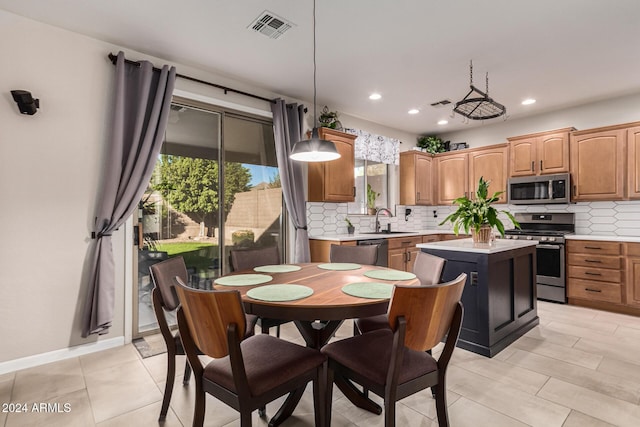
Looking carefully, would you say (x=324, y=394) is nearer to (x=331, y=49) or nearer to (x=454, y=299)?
(x=454, y=299)

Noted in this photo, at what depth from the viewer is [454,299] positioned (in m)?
1.42

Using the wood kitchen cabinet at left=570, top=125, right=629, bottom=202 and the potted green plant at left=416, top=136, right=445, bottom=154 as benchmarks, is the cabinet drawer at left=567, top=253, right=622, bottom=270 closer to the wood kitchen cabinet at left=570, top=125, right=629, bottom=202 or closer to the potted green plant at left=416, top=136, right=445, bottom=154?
the wood kitchen cabinet at left=570, top=125, right=629, bottom=202

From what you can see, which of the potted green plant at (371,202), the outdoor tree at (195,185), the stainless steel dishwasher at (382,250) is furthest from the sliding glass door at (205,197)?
the potted green plant at (371,202)

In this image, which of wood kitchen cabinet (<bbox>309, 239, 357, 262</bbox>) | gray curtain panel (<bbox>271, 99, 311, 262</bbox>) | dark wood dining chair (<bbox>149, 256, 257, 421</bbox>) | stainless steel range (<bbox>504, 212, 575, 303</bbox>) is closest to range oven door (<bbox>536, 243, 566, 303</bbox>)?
stainless steel range (<bbox>504, 212, 575, 303</bbox>)

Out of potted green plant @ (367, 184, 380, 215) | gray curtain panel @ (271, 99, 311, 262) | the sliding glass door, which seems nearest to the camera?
the sliding glass door

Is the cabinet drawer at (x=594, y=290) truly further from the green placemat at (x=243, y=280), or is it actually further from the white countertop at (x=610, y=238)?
the green placemat at (x=243, y=280)

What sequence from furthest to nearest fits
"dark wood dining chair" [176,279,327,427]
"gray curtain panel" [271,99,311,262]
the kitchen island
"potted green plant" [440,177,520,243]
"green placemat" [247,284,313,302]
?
"gray curtain panel" [271,99,311,262] < "potted green plant" [440,177,520,243] < the kitchen island < "green placemat" [247,284,313,302] < "dark wood dining chair" [176,279,327,427]

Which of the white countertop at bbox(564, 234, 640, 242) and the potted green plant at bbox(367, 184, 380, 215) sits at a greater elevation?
the potted green plant at bbox(367, 184, 380, 215)

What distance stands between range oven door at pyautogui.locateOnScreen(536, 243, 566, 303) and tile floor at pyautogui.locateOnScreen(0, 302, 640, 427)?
129 centimetres

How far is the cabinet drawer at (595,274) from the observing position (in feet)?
12.3

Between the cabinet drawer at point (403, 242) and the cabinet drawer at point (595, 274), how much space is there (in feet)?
6.36

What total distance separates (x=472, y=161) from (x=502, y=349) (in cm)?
345

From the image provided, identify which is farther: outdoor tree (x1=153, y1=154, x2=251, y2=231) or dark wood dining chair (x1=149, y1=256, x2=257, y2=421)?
outdoor tree (x1=153, y1=154, x2=251, y2=231)

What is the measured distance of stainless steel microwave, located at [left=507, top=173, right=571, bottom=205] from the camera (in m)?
4.28
